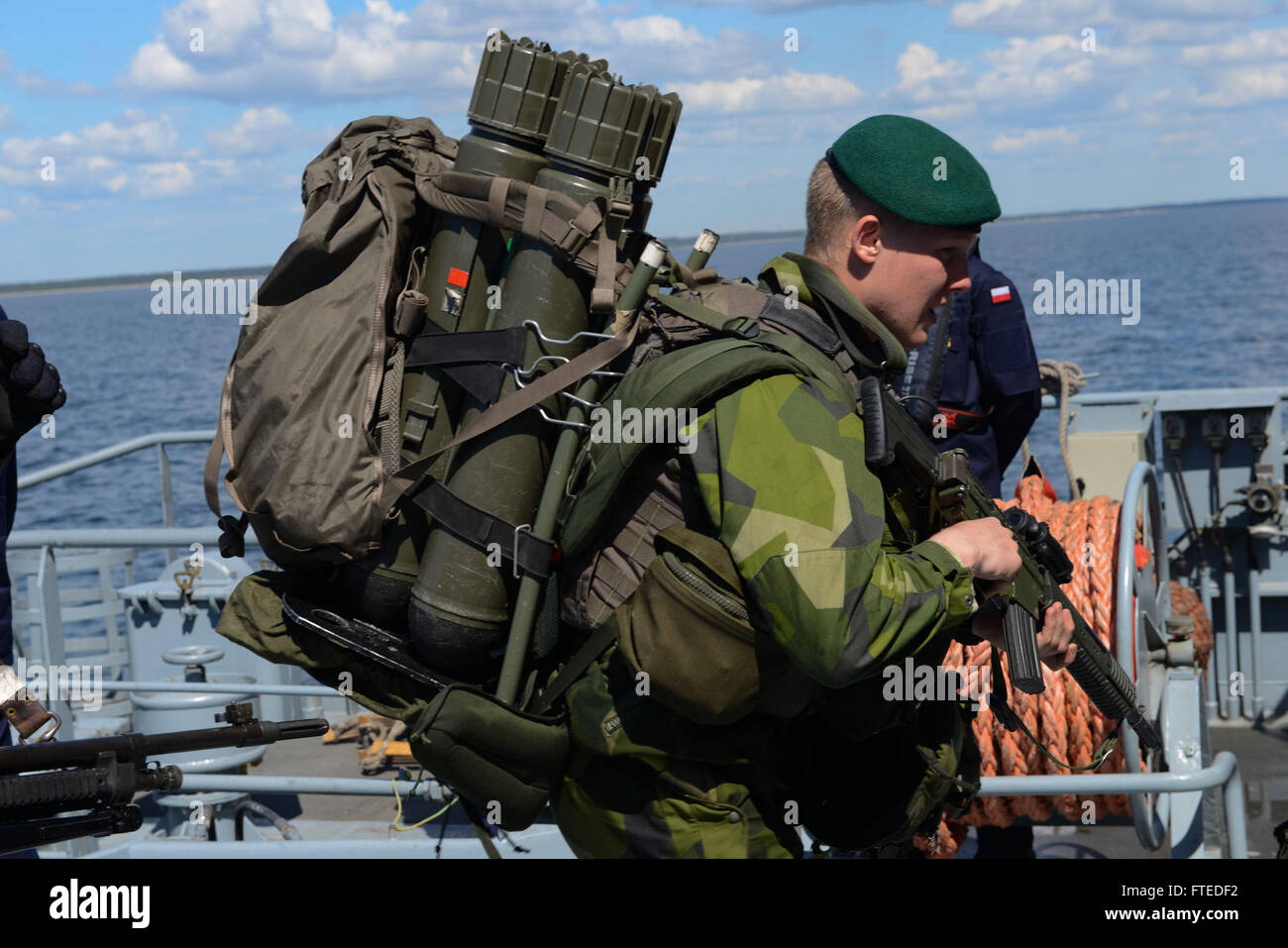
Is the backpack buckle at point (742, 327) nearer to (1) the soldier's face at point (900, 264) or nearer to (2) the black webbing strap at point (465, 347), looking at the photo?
(1) the soldier's face at point (900, 264)

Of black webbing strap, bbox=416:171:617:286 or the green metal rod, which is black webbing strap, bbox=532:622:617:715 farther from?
black webbing strap, bbox=416:171:617:286

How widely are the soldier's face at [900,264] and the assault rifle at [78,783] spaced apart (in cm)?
187

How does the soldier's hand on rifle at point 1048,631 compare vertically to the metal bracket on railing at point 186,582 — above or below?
above

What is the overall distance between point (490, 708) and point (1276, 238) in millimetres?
129044

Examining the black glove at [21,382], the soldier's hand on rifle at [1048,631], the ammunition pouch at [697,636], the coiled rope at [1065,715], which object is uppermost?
the black glove at [21,382]

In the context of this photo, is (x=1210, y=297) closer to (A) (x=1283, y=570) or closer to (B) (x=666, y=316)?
(A) (x=1283, y=570)

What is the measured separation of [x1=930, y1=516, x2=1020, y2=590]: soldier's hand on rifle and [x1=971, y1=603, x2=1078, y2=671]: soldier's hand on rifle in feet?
0.69

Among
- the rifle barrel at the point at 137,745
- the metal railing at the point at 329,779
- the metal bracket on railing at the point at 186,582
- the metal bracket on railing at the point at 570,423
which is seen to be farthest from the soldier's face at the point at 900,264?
the metal bracket on railing at the point at 186,582

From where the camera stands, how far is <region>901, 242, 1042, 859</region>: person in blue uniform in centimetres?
524

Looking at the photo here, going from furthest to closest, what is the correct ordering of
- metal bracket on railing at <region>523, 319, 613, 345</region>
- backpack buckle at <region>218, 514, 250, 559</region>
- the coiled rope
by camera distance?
the coiled rope < backpack buckle at <region>218, 514, 250, 559</region> < metal bracket on railing at <region>523, 319, 613, 345</region>

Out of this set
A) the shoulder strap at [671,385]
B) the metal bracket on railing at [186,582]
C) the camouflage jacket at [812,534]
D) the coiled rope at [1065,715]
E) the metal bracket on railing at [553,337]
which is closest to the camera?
the camouflage jacket at [812,534]

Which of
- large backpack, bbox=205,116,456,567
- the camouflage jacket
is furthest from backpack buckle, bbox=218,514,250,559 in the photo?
the camouflage jacket

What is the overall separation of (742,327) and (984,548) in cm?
68

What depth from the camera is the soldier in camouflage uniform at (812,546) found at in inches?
97.7
